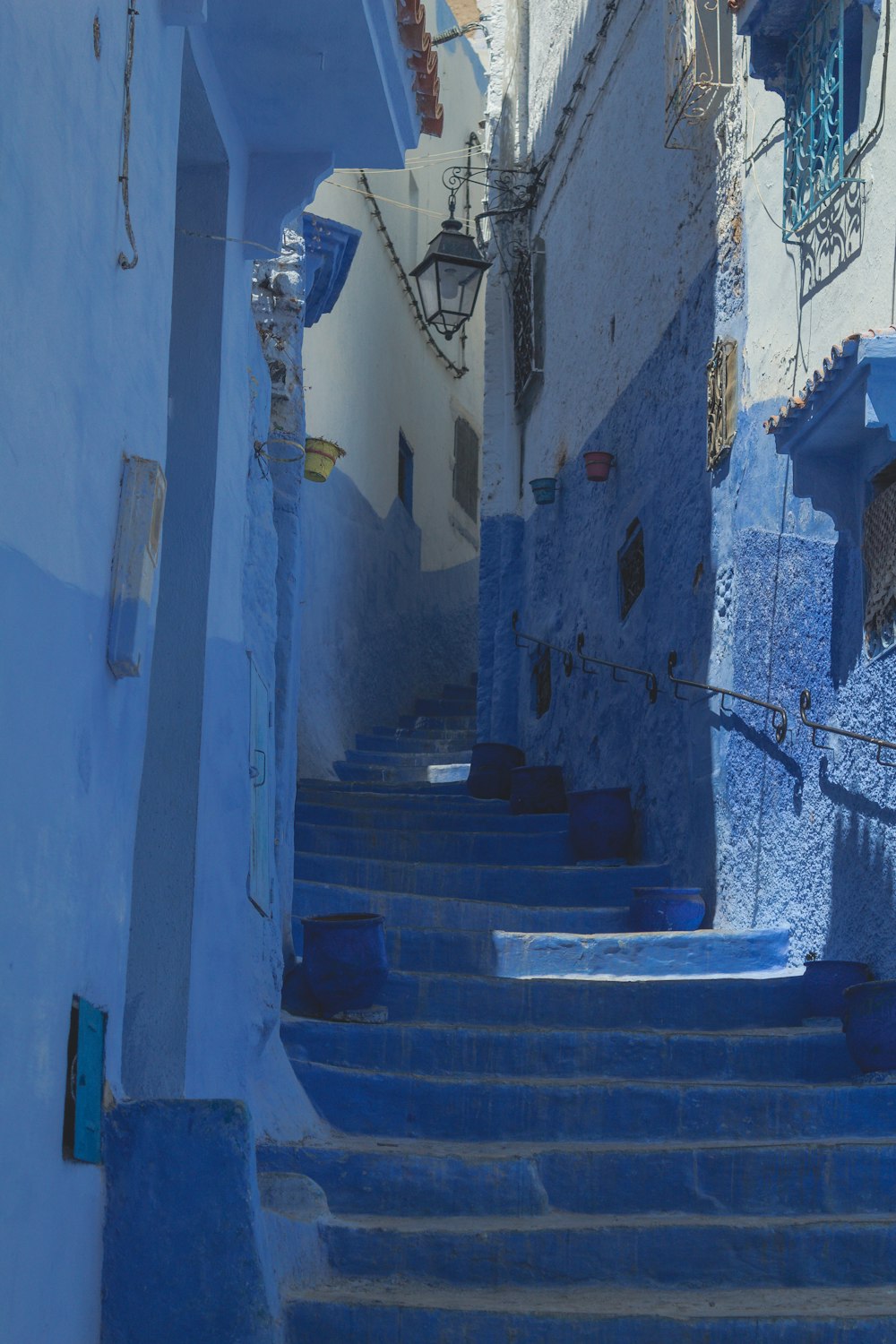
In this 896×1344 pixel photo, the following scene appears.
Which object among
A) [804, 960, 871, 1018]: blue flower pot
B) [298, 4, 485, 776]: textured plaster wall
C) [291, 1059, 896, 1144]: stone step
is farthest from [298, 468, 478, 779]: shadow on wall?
[291, 1059, 896, 1144]: stone step

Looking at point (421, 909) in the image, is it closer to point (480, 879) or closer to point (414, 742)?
point (480, 879)

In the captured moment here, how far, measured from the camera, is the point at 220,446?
16.5 feet

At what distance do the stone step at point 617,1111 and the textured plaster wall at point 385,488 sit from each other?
6.08m

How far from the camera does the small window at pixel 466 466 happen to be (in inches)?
778

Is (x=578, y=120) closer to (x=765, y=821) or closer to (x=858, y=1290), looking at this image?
(x=765, y=821)

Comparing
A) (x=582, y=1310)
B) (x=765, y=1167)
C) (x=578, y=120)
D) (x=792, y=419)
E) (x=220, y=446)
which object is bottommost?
(x=582, y=1310)

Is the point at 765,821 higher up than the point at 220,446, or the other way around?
the point at 220,446

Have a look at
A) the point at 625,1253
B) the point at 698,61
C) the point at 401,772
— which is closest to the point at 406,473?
the point at 401,772

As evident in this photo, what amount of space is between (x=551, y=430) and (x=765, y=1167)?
829 centimetres

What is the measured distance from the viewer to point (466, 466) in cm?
2016

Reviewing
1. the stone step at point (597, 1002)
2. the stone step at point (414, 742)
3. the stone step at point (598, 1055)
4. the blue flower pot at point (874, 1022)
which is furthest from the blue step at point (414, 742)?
the blue flower pot at point (874, 1022)

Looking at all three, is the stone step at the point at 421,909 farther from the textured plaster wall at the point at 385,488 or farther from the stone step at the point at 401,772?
the stone step at the point at 401,772

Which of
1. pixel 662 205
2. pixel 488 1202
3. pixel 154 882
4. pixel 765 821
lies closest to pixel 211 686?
pixel 154 882

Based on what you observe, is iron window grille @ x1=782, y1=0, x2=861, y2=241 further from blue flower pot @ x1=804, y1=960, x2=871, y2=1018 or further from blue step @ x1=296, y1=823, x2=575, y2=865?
blue step @ x1=296, y1=823, x2=575, y2=865
